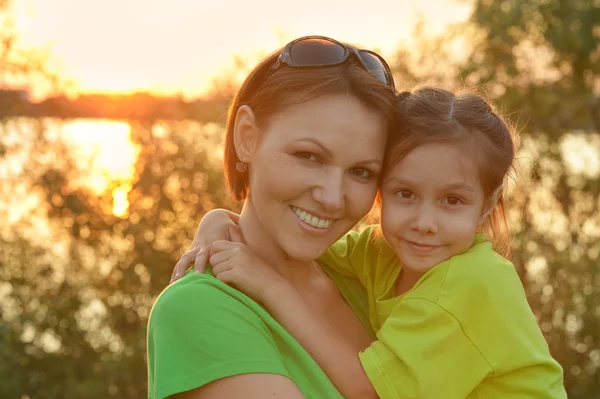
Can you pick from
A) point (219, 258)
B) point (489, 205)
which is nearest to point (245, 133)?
point (219, 258)

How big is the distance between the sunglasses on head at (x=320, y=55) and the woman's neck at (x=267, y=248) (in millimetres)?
493

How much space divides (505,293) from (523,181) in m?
4.21

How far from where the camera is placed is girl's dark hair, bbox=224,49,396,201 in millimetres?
2539

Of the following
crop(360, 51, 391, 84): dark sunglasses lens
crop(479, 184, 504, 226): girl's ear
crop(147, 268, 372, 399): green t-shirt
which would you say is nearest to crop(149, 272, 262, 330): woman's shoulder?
crop(147, 268, 372, 399): green t-shirt

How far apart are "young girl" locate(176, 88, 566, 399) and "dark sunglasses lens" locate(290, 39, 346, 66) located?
0.31 metres

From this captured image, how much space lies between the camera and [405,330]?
8.34 ft

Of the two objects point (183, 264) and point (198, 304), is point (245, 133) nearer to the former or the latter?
point (183, 264)

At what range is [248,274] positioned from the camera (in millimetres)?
2498

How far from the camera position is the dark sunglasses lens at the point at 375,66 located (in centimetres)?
267

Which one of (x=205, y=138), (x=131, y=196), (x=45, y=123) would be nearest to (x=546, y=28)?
(x=205, y=138)

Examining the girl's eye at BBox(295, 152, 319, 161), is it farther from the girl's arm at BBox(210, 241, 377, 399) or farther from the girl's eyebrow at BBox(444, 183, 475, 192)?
the girl's eyebrow at BBox(444, 183, 475, 192)

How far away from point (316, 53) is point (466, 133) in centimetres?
61

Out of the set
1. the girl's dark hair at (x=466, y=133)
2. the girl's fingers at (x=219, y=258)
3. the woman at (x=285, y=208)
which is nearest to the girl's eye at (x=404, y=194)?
the girl's dark hair at (x=466, y=133)

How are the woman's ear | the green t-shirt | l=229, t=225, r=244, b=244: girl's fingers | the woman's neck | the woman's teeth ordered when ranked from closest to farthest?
the green t-shirt < the woman's teeth < the woman's ear < the woman's neck < l=229, t=225, r=244, b=244: girl's fingers
